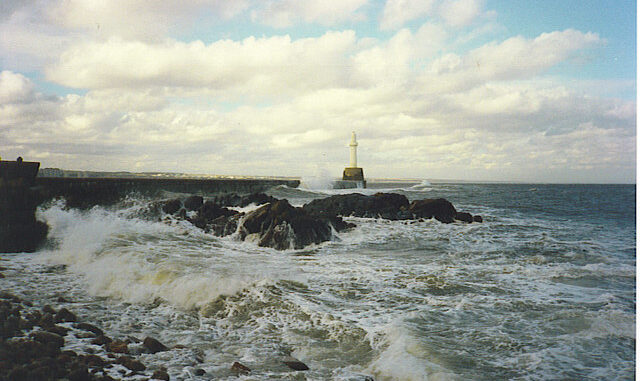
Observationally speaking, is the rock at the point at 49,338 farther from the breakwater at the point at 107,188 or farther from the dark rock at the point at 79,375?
the breakwater at the point at 107,188

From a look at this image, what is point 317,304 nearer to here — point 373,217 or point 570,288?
point 570,288

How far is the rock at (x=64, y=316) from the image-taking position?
4414 millimetres

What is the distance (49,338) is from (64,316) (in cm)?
85

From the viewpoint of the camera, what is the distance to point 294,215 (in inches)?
439

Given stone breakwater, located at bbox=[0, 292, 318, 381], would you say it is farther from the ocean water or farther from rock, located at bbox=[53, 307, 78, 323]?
the ocean water

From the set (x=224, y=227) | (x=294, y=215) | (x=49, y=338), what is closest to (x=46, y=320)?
(x=49, y=338)

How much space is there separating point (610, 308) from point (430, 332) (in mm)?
2951

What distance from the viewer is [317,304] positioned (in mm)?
5250

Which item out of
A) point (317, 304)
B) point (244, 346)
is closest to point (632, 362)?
point (317, 304)

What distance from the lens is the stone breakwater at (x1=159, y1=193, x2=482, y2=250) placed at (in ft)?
34.0

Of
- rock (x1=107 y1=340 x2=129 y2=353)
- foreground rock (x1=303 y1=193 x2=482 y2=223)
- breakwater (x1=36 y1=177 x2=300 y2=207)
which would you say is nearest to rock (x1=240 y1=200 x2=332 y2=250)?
foreground rock (x1=303 y1=193 x2=482 y2=223)

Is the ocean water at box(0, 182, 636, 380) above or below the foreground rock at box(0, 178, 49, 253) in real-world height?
below

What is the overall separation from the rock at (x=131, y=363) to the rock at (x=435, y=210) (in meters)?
13.2

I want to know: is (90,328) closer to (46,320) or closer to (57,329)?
(57,329)
